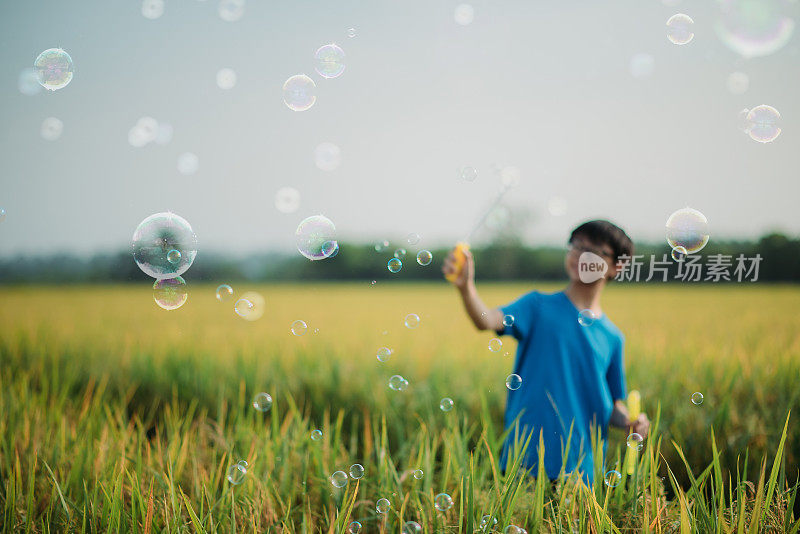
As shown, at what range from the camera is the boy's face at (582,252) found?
2641 mm

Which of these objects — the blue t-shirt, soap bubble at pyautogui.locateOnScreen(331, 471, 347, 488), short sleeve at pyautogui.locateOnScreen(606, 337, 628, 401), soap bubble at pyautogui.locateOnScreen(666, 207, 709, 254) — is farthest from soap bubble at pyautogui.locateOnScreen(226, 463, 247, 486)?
soap bubble at pyautogui.locateOnScreen(666, 207, 709, 254)

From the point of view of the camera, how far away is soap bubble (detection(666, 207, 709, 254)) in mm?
3299

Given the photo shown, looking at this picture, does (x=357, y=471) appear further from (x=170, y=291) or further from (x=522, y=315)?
(x=170, y=291)

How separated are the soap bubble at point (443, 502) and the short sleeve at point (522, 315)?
804 mm

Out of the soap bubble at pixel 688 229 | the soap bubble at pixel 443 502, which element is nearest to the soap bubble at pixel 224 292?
the soap bubble at pixel 443 502

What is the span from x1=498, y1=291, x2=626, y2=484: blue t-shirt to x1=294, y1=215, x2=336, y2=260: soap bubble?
1.30 m

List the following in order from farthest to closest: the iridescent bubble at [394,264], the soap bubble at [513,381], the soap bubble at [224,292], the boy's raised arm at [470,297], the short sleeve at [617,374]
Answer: the soap bubble at [224,292], the iridescent bubble at [394,264], the short sleeve at [617,374], the soap bubble at [513,381], the boy's raised arm at [470,297]

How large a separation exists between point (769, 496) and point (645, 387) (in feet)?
6.66

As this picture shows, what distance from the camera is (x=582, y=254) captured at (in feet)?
8.68

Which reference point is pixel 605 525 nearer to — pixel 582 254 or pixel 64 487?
pixel 582 254

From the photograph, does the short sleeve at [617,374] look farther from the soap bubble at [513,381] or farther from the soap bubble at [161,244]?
the soap bubble at [161,244]

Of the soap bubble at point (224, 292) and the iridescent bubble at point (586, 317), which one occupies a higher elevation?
the iridescent bubble at point (586, 317)

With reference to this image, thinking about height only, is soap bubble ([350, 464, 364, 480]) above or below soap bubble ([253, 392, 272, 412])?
below

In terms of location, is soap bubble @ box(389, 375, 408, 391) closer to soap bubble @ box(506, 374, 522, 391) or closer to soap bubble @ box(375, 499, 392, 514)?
soap bubble @ box(506, 374, 522, 391)
